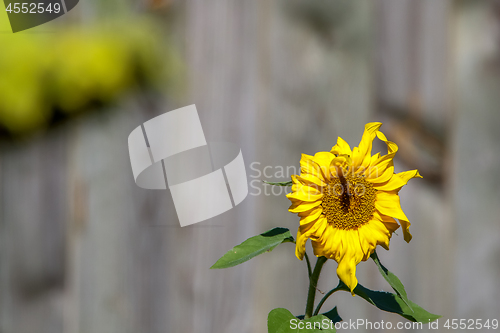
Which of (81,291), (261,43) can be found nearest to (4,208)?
(81,291)

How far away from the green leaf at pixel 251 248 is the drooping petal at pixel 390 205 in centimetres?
11

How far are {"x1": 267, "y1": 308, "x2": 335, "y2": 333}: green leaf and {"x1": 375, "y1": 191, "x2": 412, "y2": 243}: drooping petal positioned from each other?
133mm

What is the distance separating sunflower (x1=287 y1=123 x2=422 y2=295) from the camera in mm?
440

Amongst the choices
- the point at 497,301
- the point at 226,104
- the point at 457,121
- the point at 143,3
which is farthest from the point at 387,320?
the point at 143,3

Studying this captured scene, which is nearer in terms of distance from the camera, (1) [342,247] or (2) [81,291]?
(1) [342,247]

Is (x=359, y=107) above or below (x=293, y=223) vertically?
above

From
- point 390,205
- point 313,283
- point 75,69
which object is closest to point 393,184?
point 390,205

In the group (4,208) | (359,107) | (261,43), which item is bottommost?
(4,208)

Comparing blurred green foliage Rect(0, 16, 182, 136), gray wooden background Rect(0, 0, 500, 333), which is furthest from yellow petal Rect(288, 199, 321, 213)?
blurred green foliage Rect(0, 16, 182, 136)

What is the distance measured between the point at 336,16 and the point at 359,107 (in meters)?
→ 0.21

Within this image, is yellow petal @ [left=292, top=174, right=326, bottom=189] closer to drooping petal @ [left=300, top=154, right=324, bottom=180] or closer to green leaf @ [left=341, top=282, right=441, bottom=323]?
drooping petal @ [left=300, top=154, right=324, bottom=180]

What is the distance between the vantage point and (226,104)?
0.89 meters

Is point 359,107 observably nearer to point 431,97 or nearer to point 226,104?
point 431,97

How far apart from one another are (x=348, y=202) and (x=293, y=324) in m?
0.14
